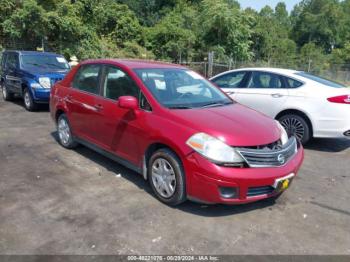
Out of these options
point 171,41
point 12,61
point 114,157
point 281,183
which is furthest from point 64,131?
point 171,41

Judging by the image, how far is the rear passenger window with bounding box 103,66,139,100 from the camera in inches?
185

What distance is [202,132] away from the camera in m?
3.85

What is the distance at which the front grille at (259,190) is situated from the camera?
3801mm

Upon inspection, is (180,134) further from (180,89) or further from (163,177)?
(180,89)

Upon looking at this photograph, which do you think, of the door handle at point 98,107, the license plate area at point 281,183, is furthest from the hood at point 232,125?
the door handle at point 98,107

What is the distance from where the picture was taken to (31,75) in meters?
9.58

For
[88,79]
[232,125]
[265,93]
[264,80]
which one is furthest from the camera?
[264,80]

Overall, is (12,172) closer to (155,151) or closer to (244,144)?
(155,151)

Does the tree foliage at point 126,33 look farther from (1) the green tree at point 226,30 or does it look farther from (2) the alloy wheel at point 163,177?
(2) the alloy wheel at point 163,177

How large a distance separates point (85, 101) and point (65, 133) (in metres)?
1.11

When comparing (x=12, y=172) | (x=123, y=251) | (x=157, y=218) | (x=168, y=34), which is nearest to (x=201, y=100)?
(x=157, y=218)

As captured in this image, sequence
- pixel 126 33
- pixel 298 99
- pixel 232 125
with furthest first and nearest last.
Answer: pixel 126 33 < pixel 298 99 < pixel 232 125

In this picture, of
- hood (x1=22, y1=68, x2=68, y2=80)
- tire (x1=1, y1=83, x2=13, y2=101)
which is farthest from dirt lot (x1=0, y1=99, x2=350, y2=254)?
tire (x1=1, y1=83, x2=13, y2=101)

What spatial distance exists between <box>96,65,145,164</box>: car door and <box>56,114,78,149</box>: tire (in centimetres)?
107
